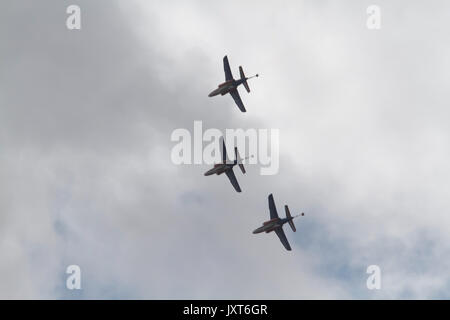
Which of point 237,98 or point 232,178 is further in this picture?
point 232,178

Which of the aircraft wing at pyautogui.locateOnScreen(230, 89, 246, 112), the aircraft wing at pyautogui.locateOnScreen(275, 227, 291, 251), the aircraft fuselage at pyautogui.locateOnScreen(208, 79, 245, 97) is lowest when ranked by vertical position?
the aircraft wing at pyautogui.locateOnScreen(275, 227, 291, 251)

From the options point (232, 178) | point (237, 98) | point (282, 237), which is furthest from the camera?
point (282, 237)

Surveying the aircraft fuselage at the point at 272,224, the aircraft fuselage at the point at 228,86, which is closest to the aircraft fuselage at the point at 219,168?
the aircraft fuselage at the point at 272,224

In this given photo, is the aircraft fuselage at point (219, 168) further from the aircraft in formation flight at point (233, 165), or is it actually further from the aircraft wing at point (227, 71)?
the aircraft wing at point (227, 71)

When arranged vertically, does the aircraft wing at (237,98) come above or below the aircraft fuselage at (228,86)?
below

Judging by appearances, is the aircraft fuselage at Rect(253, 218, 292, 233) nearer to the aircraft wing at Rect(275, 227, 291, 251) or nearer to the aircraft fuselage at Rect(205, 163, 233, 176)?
the aircraft wing at Rect(275, 227, 291, 251)

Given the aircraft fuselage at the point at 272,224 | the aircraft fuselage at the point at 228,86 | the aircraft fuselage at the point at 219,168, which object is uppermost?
the aircraft fuselage at the point at 228,86

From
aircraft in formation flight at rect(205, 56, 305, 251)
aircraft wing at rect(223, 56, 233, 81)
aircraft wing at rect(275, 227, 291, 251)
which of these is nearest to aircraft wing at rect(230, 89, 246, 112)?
aircraft in formation flight at rect(205, 56, 305, 251)

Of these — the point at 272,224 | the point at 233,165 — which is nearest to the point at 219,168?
the point at 233,165

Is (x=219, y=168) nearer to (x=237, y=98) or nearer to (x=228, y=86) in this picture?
(x=237, y=98)
